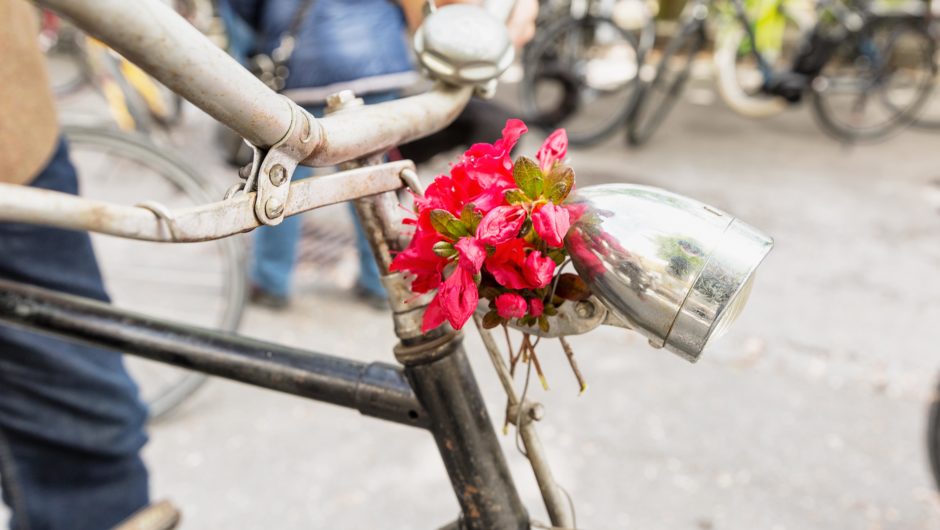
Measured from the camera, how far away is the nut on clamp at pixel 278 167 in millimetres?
688

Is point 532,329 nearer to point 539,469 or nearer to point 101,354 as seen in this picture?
point 539,469

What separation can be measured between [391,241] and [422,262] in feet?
0.33

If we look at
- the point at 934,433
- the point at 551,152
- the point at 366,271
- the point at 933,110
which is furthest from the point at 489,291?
the point at 933,110

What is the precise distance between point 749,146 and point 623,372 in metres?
3.23

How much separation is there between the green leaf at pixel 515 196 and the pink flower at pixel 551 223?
2cm

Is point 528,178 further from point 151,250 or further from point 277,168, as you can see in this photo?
point 151,250

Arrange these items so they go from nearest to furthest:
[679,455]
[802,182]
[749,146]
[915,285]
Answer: [679,455], [915,285], [802,182], [749,146]

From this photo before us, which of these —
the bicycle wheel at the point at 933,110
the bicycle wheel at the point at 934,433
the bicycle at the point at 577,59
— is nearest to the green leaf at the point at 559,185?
the bicycle wheel at the point at 934,433

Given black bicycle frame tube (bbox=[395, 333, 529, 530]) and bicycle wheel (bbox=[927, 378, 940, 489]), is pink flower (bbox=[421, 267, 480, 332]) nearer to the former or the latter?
black bicycle frame tube (bbox=[395, 333, 529, 530])

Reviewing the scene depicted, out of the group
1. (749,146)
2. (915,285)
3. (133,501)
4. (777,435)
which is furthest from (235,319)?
(749,146)

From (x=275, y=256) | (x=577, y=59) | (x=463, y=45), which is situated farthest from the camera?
(x=577, y=59)

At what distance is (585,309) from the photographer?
82 cm

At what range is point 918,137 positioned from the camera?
232 inches

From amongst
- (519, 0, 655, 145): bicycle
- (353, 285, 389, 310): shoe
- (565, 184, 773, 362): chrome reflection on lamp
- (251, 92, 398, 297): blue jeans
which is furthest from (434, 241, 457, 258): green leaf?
(519, 0, 655, 145): bicycle
